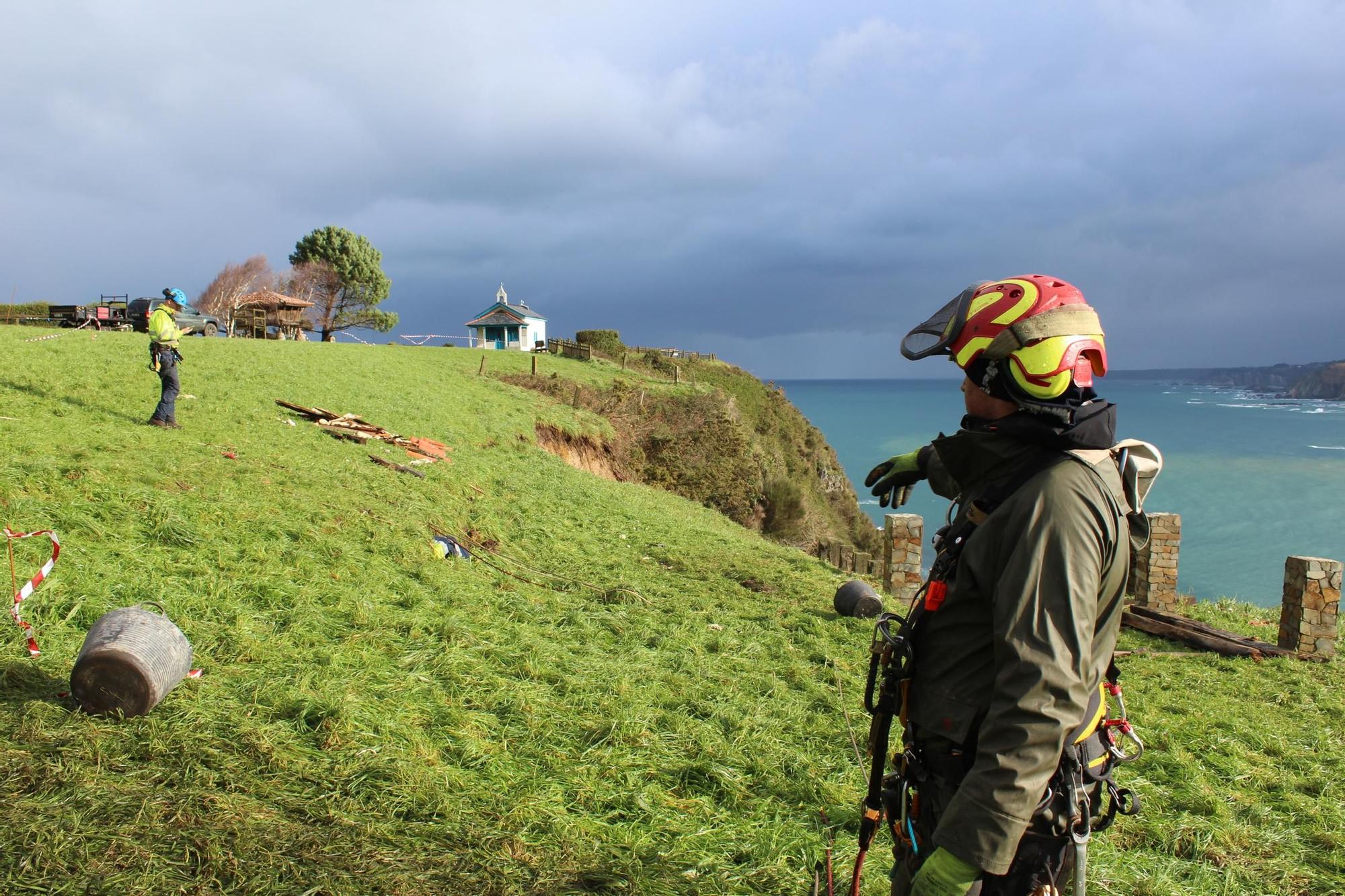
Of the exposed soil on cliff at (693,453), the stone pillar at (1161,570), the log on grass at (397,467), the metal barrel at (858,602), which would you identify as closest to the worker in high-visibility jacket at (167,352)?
the log on grass at (397,467)

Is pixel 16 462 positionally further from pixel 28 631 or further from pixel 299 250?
pixel 299 250

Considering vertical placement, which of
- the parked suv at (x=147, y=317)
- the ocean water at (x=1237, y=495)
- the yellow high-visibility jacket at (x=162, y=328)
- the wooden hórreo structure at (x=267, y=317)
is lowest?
the ocean water at (x=1237, y=495)

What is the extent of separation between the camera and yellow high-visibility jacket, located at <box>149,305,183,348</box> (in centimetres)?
1227

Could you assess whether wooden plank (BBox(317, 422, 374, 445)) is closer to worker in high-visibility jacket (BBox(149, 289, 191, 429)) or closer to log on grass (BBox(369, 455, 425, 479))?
log on grass (BBox(369, 455, 425, 479))

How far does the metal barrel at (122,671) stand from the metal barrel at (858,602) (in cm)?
729

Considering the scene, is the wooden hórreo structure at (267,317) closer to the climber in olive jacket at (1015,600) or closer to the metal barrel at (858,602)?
the metal barrel at (858,602)

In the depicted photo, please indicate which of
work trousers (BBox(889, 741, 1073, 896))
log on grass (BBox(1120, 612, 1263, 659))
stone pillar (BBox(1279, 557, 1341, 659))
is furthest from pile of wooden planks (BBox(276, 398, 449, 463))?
stone pillar (BBox(1279, 557, 1341, 659))

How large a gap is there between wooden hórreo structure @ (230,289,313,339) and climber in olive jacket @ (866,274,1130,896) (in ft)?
138

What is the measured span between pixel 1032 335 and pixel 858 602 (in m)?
7.91

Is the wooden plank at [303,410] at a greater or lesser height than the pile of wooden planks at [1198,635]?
greater

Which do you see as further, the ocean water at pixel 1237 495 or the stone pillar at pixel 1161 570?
the ocean water at pixel 1237 495

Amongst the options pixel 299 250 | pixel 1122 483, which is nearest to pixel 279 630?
pixel 1122 483

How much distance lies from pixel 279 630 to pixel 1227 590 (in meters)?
73.2

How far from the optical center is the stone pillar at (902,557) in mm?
11133
